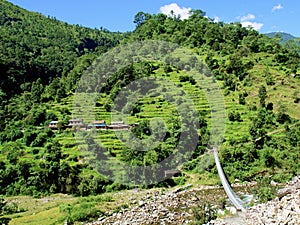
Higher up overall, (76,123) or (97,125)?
(76,123)

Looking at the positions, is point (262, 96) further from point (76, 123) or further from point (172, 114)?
point (76, 123)

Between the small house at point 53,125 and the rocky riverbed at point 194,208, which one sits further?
the small house at point 53,125

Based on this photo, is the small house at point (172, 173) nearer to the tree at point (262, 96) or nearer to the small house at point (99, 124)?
the small house at point (99, 124)

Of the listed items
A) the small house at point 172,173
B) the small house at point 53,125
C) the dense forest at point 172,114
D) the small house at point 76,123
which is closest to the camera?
the small house at point 172,173

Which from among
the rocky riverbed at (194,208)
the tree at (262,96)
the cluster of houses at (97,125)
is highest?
the tree at (262,96)

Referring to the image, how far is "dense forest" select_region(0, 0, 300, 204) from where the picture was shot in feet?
85.0

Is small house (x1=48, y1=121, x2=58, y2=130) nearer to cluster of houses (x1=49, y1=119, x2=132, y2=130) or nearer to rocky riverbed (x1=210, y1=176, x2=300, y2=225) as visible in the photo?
cluster of houses (x1=49, y1=119, x2=132, y2=130)

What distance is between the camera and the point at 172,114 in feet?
114

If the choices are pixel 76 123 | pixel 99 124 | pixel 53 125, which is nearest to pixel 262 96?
pixel 99 124

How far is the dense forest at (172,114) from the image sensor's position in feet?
85.0

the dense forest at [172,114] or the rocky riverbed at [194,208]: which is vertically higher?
the dense forest at [172,114]

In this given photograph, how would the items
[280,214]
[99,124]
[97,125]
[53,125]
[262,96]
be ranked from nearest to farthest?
1. [280,214]
2. [97,125]
3. [99,124]
4. [53,125]
5. [262,96]

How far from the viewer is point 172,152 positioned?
2808cm

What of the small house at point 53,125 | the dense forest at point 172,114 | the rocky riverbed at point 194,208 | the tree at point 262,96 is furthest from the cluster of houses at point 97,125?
the tree at point 262,96
